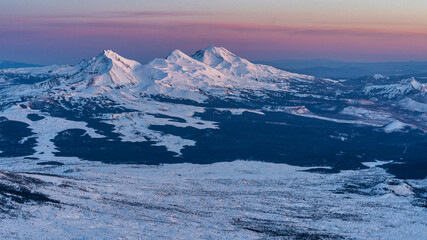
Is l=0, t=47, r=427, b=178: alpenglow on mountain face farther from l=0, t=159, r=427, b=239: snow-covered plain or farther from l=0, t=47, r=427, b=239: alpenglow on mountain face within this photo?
l=0, t=159, r=427, b=239: snow-covered plain

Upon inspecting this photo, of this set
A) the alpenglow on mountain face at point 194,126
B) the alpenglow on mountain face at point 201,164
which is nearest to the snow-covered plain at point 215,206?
the alpenglow on mountain face at point 201,164

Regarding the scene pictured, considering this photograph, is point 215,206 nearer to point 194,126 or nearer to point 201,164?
point 201,164

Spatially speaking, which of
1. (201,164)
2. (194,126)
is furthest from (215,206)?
(194,126)

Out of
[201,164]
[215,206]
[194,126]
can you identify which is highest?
[215,206]

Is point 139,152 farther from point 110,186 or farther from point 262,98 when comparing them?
point 262,98

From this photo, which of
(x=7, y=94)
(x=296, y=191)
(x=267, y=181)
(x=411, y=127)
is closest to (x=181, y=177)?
(x=267, y=181)

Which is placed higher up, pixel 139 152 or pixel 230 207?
pixel 230 207
